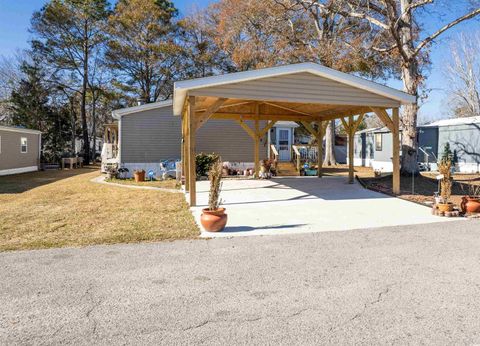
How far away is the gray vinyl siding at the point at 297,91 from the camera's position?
321 inches

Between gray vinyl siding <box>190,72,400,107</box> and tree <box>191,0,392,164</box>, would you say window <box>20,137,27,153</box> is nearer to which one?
tree <box>191,0,392,164</box>

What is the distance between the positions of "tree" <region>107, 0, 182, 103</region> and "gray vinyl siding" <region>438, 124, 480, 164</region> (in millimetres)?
17453

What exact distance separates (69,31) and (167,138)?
14.9 m

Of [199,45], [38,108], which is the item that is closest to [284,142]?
[199,45]

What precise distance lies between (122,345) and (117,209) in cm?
553

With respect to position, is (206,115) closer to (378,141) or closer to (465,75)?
(378,141)

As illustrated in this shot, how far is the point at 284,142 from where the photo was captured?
21.8 meters

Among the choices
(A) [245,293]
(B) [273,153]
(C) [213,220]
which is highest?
(B) [273,153]

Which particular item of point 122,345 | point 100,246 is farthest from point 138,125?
point 122,345

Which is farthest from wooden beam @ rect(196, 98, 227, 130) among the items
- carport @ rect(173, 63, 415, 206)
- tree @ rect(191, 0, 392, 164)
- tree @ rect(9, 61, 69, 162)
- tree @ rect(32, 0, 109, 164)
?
tree @ rect(9, 61, 69, 162)

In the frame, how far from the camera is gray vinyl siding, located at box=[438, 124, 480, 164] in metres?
17.2

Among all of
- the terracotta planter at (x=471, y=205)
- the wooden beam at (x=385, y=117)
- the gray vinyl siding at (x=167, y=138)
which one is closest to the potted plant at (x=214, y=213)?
the terracotta planter at (x=471, y=205)

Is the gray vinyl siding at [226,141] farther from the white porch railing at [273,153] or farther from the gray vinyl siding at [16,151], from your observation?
the gray vinyl siding at [16,151]

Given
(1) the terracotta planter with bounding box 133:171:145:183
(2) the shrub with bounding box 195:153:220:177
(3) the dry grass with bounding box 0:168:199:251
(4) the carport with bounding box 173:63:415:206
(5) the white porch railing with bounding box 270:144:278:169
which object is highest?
(4) the carport with bounding box 173:63:415:206
